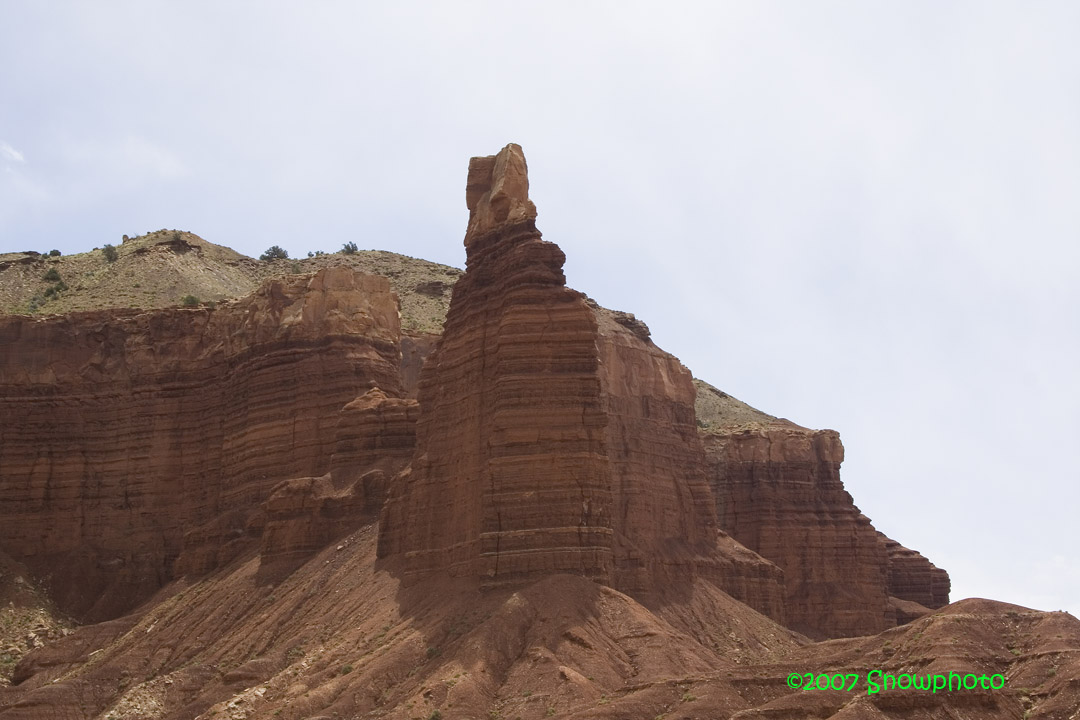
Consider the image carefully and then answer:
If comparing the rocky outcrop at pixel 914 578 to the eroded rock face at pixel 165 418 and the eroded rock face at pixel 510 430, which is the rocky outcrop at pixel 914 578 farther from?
the eroded rock face at pixel 165 418

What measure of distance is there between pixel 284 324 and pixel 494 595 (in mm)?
28706

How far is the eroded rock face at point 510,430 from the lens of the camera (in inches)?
2126

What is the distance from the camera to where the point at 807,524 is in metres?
100

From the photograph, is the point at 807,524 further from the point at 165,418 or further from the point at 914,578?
the point at 165,418

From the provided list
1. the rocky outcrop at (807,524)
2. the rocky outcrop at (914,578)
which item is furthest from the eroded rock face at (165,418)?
the rocky outcrop at (914,578)

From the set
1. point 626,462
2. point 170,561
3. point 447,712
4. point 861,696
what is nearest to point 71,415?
point 170,561

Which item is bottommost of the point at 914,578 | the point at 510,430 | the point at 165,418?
the point at 510,430

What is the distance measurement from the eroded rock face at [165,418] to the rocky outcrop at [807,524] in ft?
102

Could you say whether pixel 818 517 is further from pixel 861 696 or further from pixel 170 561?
pixel 861 696

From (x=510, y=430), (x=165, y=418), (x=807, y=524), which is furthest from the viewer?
(x=807, y=524)

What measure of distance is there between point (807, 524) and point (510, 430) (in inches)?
1932

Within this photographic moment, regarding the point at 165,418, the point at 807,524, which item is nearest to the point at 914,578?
the point at 807,524

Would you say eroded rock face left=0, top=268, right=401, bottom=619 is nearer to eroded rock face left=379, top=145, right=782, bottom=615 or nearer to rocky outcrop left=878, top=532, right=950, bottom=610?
eroded rock face left=379, top=145, right=782, bottom=615

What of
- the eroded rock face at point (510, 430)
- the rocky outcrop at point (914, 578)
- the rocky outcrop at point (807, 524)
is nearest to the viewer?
the eroded rock face at point (510, 430)
